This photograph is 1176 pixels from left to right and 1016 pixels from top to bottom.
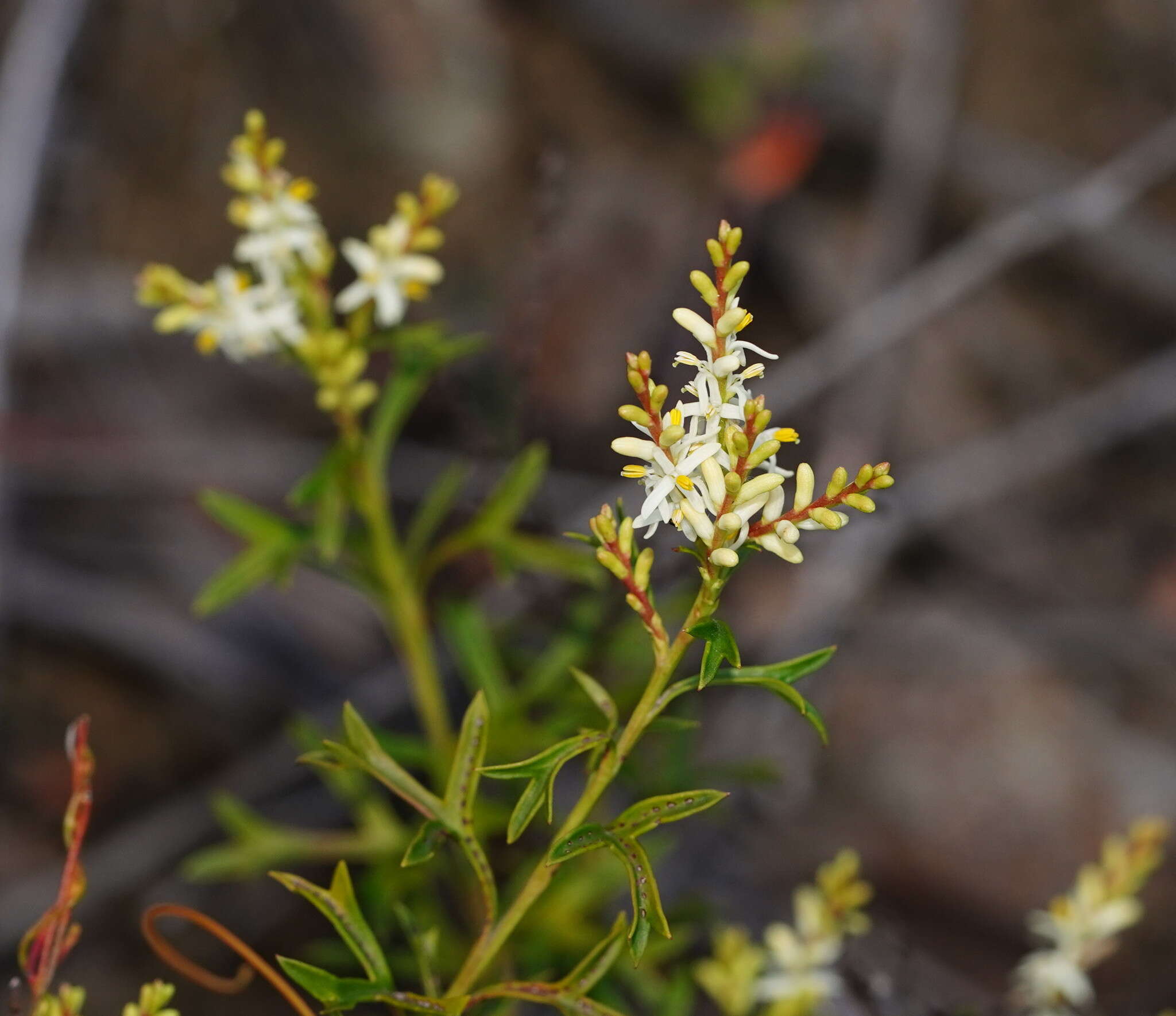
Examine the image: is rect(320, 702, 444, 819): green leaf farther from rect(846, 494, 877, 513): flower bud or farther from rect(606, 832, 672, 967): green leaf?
rect(846, 494, 877, 513): flower bud

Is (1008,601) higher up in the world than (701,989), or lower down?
higher up

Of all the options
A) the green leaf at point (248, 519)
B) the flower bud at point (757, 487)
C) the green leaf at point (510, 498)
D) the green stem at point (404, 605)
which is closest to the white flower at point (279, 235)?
the green stem at point (404, 605)

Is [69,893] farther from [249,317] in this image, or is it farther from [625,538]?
[249,317]

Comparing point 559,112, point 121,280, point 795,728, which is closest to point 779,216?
point 559,112

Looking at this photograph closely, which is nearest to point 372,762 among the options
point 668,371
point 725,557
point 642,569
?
point 642,569

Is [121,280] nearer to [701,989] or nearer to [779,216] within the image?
[779,216]

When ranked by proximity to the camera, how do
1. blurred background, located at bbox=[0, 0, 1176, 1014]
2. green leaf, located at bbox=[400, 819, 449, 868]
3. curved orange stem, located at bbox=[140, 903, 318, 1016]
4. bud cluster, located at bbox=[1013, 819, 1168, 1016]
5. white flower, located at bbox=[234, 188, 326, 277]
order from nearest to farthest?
green leaf, located at bbox=[400, 819, 449, 868] < curved orange stem, located at bbox=[140, 903, 318, 1016] < white flower, located at bbox=[234, 188, 326, 277] < bud cluster, located at bbox=[1013, 819, 1168, 1016] < blurred background, located at bbox=[0, 0, 1176, 1014]

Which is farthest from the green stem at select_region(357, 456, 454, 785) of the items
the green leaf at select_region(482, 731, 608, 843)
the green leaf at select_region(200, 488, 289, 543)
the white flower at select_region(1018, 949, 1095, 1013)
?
the white flower at select_region(1018, 949, 1095, 1013)
